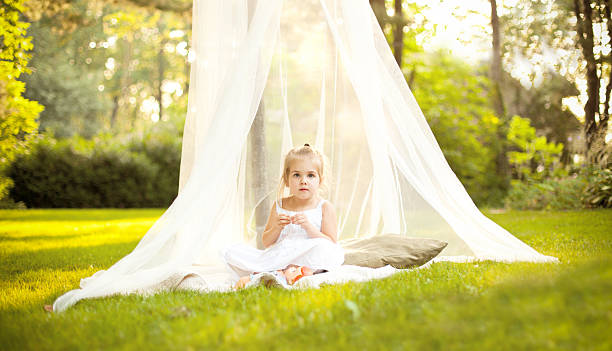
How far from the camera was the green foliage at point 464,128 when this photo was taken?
10.5m

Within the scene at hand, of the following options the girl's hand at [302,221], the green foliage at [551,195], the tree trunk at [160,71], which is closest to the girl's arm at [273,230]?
the girl's hand at [302,221]

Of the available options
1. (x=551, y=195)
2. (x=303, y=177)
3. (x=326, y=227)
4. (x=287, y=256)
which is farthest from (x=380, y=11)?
(x=287, y=256)

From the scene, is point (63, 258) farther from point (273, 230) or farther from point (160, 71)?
point (160, 71)

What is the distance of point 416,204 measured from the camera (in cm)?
358

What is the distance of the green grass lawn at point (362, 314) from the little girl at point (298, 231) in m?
0.52

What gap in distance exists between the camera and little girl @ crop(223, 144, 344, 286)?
3.06 metres

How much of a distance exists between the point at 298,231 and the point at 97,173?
35.1 ft

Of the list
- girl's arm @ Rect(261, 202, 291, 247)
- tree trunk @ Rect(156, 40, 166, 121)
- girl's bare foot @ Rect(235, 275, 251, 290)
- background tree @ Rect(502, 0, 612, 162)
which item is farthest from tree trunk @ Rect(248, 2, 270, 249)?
tree trunk @ Rect(156, 40, 166, 121)

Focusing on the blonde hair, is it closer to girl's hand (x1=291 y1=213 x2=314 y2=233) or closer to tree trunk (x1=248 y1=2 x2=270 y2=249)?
tree trunk (x1=248 y1=2 x2=270 y2=249)

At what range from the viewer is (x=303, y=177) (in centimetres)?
344

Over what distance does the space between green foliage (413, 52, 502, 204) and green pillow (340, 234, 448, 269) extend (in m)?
7.33

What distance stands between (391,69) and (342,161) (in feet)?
3.27

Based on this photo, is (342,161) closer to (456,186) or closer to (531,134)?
(456,186)

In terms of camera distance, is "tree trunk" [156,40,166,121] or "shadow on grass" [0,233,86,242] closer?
"shadow on grass" [0,233,86,242]
